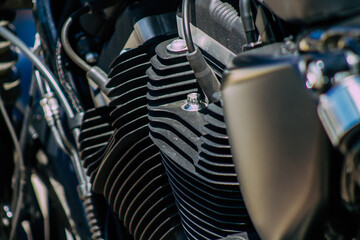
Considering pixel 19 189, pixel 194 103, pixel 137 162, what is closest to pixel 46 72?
pixel 19 189

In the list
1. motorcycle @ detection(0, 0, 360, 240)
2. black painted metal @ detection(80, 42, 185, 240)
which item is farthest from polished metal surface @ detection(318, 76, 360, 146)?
black painted metal @ detection(80, 42, 185, 240)

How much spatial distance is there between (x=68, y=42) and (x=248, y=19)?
2.41 ft

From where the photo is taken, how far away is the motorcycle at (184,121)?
56 cm

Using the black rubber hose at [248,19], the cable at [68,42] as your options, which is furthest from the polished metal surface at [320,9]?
the cable at [68,42]

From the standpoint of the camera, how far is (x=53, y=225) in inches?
60.4

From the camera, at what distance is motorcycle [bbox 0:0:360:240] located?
0.56 m

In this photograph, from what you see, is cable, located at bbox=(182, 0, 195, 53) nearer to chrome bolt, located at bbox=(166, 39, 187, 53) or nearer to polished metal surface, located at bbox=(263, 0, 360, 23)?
chrome bolt, located at bbox=(166, 39, 187, 53)

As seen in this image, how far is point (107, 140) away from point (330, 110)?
0.75 meters

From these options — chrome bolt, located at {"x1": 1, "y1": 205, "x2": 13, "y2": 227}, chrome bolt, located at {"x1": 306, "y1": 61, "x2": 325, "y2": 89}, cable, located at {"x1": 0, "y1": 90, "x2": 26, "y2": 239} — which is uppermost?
chrome bolt, located at {"x1": 306, "y1": 61, "x2": 325, "y2": 89}

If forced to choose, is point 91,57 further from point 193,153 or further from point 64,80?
point 193,153

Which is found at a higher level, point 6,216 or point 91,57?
point 91,57

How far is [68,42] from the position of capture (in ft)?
4.50

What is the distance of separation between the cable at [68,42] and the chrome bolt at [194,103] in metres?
0.47

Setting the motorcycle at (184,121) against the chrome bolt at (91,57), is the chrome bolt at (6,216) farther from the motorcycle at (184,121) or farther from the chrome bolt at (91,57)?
the chrome bolt at (91,57)
